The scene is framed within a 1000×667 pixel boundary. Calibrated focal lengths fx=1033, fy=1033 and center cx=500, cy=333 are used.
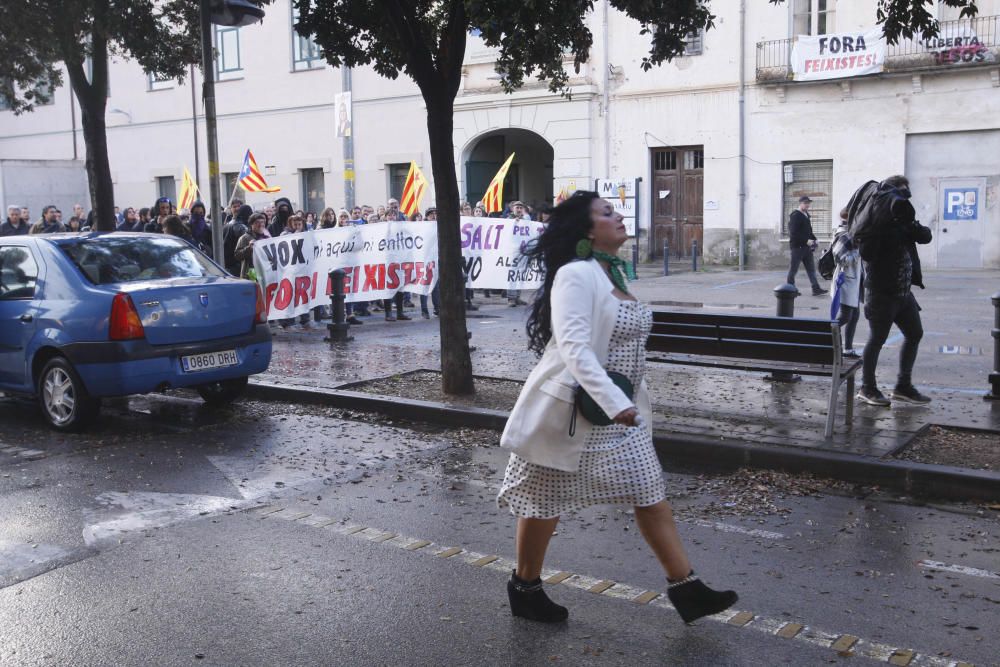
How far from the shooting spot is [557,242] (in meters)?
4.20

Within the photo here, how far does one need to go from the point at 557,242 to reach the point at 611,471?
37.2 inches

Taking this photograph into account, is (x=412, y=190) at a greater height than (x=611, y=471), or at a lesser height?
greater

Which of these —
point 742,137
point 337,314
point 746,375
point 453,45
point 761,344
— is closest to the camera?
point 761,344

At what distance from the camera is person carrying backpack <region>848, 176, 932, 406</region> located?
8117mm

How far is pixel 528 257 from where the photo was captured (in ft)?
14.3

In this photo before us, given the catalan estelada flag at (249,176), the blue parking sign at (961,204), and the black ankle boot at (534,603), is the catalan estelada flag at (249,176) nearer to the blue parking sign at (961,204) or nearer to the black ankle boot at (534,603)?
the blue parking sign at (961,204)

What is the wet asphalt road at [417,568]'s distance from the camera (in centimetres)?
411

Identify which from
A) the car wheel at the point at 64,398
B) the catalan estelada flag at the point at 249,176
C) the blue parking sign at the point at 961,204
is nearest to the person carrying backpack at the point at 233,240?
the car wheel at the point at 64,398

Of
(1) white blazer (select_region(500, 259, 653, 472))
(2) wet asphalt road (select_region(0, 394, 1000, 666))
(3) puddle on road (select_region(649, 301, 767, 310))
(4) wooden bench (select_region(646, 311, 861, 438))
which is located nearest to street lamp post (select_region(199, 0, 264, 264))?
(2) wet asphalt road (select_region(0, 394, 1000, 666))

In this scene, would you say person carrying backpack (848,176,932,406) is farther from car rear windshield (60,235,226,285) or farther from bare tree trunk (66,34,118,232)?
bare tree trunk (66,34,118,232)

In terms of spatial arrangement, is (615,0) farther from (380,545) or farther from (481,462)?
(380,545)

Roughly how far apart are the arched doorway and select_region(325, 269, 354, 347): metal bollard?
1645cm

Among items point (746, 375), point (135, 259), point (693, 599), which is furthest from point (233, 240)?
point (693, 599)

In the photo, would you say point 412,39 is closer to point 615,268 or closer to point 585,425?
point 615,268
